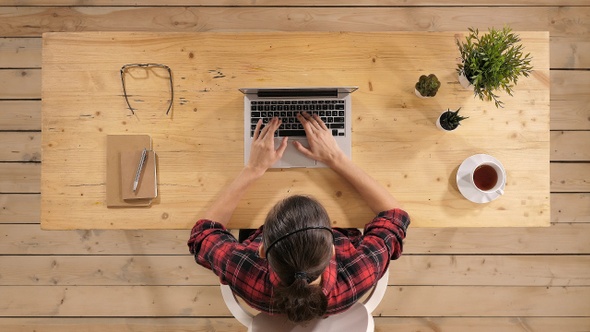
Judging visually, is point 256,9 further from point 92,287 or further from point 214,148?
point 92,287

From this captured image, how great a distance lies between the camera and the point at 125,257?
78.6 inches

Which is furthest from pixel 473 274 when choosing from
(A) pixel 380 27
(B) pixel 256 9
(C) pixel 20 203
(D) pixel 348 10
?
(C) pixel 20 203

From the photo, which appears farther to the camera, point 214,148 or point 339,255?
point 214,148

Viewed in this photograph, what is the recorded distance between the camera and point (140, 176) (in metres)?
1.33

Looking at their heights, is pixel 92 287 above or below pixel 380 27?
below

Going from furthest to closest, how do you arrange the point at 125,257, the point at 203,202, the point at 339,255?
1. the point at 125,257
2. the point at 203,202
3. the point at 339,255

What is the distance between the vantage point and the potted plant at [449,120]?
51.4 inches

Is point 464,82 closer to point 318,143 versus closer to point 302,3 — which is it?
point 318,143

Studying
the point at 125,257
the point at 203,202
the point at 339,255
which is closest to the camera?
the point at 339,255

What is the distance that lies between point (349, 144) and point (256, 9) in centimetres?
101

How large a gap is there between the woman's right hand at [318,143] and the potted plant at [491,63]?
447 mm

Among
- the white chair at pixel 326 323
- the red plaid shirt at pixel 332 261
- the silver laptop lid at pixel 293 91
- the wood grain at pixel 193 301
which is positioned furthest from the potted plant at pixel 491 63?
the wood grain at pixel 193 301

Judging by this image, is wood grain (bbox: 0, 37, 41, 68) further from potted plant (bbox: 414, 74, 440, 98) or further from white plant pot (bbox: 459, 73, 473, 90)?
white plant pot (bbox: 459, 73, 473, 90)

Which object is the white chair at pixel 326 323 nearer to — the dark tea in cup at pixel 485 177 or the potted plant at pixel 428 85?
the dark tea in cup at pixel 485 177
